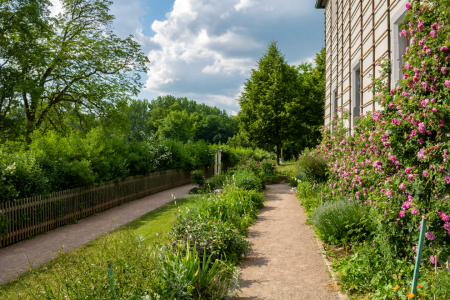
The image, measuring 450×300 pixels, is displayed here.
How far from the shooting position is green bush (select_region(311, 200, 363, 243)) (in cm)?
522

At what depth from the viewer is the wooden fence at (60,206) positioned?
7.17 meters

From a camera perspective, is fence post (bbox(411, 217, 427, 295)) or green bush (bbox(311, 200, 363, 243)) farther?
green bush (bbox(311, 200, 363, 243))

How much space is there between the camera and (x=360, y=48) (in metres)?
8.41

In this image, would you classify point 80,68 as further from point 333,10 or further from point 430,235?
point 430,235

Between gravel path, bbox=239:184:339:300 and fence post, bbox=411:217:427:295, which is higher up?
fence post, bbox=411:217:427:295

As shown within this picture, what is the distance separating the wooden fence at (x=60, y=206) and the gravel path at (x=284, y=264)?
583 centimetres

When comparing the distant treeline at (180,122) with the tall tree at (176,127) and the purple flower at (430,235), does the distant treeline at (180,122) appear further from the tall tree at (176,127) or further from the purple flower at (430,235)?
the purple flower at (430,235)

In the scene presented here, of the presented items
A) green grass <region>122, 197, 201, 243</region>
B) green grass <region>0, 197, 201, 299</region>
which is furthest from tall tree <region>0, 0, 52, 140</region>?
green grass <region>0, 197, 201, 299</region>

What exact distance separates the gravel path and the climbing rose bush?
3.41 feet

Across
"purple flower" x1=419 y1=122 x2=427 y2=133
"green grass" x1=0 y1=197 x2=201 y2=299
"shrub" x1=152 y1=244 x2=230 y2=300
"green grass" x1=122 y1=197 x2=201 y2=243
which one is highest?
Answer: "purple flower" x1=419 y1=122 x2=427 y2=133

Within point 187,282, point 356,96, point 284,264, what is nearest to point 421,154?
point 284,264

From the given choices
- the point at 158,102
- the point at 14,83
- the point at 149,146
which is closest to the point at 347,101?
the point at 149,146

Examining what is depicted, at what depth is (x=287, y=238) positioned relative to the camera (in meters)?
5.98

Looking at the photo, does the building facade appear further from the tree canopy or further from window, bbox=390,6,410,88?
the tree canopy
